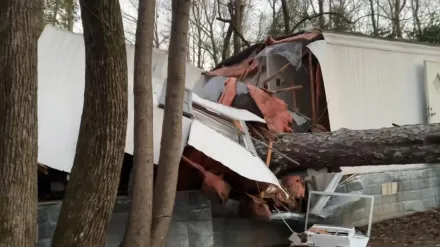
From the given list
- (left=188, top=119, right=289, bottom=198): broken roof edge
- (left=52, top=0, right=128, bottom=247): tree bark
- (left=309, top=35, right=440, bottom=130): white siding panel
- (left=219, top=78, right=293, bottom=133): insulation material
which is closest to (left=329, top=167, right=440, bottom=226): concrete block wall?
(left=309, top=35, right=440, bottom=130): white siding panel

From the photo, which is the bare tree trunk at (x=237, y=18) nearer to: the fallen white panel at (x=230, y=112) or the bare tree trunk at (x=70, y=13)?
the bare tree trunk at (x=70, y=13)

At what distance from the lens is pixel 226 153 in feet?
17.0

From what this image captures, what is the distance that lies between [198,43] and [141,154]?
19.1m

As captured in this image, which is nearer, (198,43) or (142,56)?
(142,56)

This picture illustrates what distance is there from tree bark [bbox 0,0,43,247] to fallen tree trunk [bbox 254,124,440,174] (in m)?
3.35

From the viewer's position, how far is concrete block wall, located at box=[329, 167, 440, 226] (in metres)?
7.50

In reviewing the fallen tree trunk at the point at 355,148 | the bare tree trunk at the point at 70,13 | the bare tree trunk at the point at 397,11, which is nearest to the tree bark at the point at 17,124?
the fallen tree trunk at the point at 355,148

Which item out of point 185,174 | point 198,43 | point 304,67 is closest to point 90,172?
point 185,174

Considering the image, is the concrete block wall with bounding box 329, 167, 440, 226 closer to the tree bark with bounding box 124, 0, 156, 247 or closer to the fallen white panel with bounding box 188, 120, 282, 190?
the fallen white panel with bounding box 188, 120, 282, 190

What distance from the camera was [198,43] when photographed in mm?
22719

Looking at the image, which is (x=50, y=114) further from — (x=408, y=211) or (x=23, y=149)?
(x=408, y=211)

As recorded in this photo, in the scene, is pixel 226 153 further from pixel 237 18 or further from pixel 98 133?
pixel 237 18

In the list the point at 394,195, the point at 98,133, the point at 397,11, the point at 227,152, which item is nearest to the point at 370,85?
the point at 394,195

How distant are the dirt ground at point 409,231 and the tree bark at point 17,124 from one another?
16.2 feet
